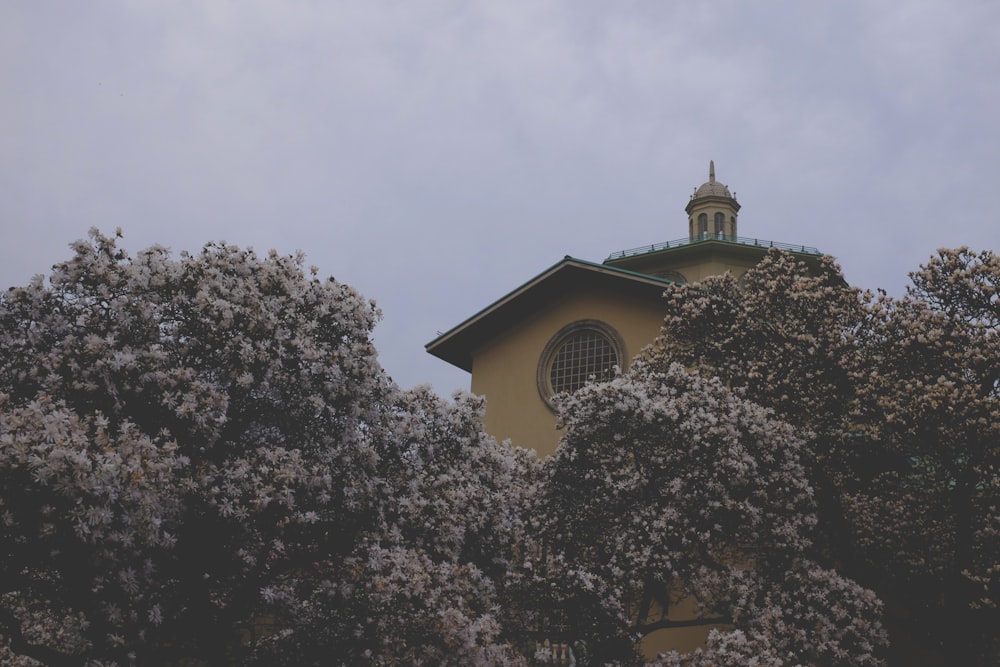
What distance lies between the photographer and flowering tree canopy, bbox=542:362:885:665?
15484 millimetres

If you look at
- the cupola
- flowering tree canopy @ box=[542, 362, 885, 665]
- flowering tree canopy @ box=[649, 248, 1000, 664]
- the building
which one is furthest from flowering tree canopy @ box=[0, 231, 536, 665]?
the cupola

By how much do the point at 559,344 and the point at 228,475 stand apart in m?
19.2

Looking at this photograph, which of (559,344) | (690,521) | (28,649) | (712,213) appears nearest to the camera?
(28,649)

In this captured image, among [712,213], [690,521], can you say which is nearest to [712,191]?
[712,213]

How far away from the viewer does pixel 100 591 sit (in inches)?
397

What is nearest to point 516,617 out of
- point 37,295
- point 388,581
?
point 388,581

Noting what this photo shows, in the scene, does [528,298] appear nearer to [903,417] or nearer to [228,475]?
[903,417]

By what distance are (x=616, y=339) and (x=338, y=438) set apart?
643 inches

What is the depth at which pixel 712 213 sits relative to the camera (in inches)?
2228

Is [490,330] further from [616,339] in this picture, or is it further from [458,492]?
[458,492]

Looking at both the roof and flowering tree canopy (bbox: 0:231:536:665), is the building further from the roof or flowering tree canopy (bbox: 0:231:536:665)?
flowering tree canopy (bbox: 0:231:536:665)

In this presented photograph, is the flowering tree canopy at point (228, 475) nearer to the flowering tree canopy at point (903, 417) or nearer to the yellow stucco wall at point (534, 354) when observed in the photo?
the flowering tree canopy at point (903, 417)

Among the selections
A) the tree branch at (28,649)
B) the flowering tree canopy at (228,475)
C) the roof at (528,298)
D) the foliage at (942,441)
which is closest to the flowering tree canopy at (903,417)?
the foliage at (942,441)

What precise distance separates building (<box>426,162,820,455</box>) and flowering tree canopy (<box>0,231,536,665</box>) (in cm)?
1432
